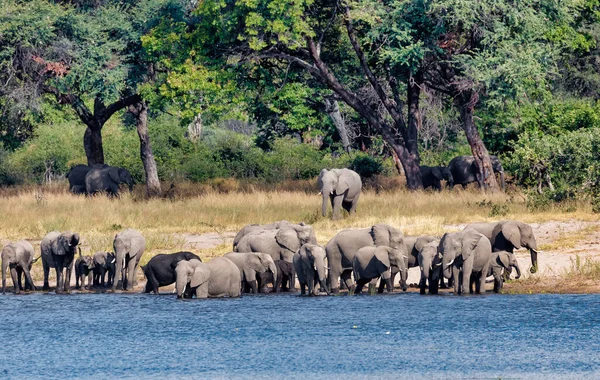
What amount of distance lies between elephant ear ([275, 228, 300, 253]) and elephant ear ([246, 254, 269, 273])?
84 centimetres

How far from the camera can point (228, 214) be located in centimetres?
3005

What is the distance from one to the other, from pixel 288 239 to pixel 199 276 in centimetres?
225

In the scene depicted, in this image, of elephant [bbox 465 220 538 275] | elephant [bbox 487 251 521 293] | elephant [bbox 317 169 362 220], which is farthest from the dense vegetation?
elephant [bbox 487 251 521 293]

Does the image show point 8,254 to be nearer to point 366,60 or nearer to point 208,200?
point 208,200

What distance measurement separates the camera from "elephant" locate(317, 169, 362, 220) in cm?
3042

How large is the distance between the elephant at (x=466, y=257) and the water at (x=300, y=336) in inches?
18.1

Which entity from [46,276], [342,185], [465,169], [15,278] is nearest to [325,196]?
[342,185]

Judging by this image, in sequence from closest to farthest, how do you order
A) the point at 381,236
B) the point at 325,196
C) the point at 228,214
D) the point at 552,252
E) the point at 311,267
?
the point at 311,267 → the point at 381,236 → the point at 552,252 → the point at 228,214 → the point at 325,196

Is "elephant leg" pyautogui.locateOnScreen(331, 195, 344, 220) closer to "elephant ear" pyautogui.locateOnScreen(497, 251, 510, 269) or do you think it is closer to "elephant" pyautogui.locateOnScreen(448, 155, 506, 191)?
"elephant" pyautogui.locateOnScreen(448, 155, 506, 191)

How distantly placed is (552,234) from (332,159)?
2118cm

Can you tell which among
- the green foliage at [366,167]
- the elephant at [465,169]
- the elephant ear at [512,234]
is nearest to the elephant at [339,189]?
the elephant at [465,169]

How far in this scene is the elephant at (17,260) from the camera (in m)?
22.9

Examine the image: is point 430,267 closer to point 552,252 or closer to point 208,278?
point 552,252

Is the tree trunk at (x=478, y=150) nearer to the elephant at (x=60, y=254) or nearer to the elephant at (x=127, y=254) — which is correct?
the elephant at (x=127, y=254)
